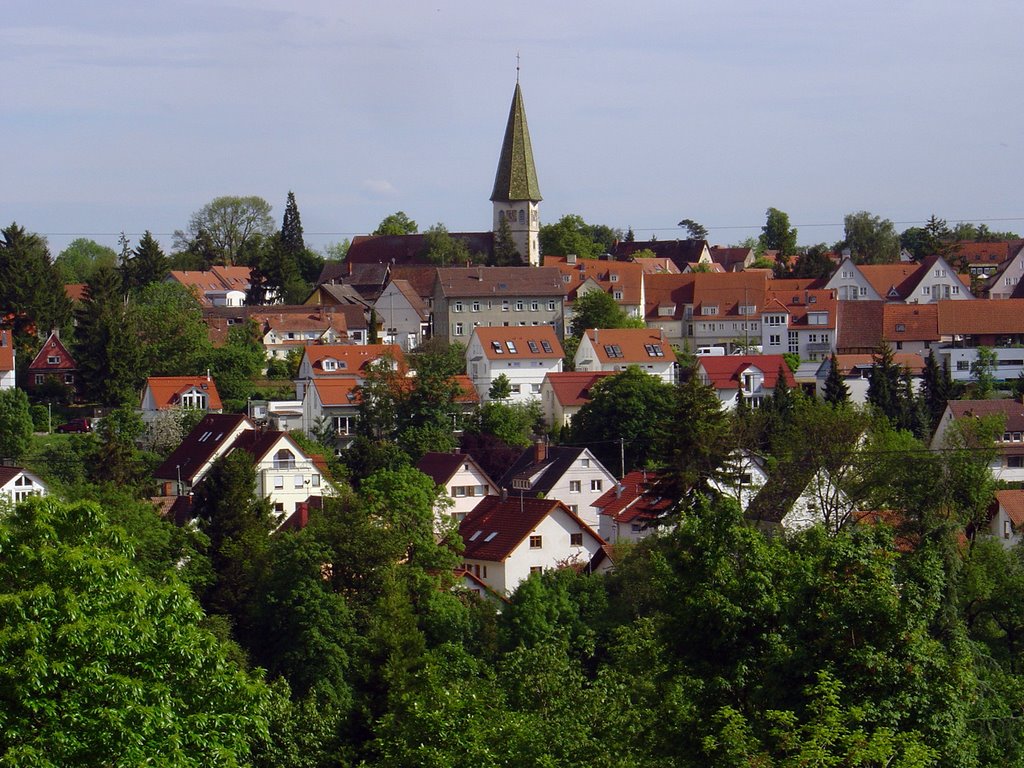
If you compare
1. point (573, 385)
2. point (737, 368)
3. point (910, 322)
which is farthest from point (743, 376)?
point (910, 322)

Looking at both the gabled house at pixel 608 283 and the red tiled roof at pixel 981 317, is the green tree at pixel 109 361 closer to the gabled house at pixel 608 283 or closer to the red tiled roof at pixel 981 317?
the gabled house at pixel 608 283

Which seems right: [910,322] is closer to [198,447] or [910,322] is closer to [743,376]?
[743,376]

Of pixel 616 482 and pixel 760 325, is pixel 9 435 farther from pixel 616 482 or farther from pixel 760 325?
pixel 760 325

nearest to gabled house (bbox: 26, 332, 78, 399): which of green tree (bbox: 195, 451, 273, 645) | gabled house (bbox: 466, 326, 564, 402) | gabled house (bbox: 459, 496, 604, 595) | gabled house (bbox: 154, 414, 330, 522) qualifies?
gabled house (bbox: 154, 414, 330, 522)

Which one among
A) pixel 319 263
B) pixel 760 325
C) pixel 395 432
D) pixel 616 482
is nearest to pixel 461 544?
pixel 616 482

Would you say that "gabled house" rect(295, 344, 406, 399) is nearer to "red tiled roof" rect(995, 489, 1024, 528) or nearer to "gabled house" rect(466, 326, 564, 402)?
"gabled house" rect(466, 326, 564, 402)

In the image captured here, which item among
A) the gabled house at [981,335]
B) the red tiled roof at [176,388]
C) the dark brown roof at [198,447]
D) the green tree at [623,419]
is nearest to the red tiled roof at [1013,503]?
the green tree at [623,419]

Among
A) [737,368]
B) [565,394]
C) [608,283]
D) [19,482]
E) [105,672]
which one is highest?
[608,283]
